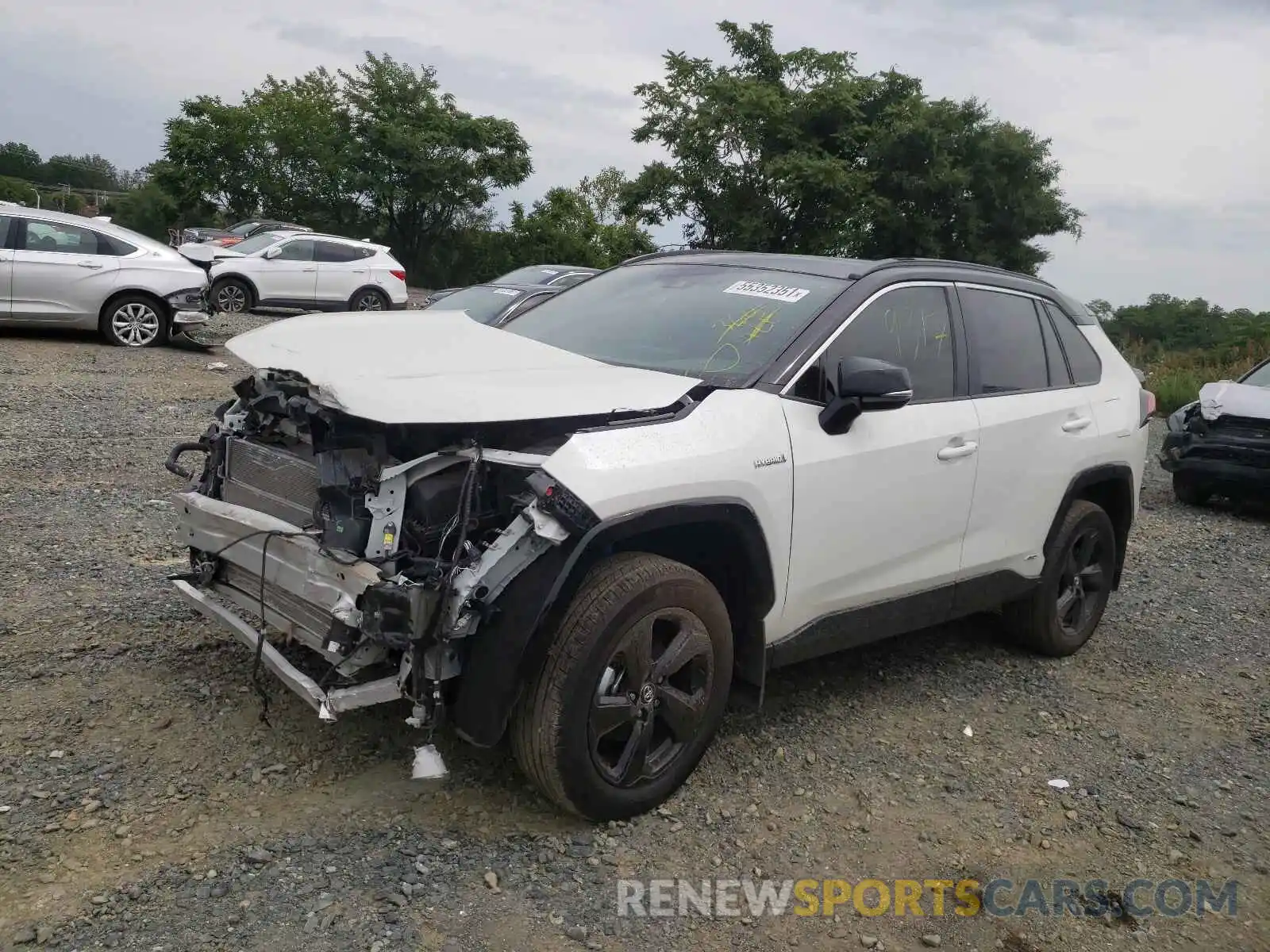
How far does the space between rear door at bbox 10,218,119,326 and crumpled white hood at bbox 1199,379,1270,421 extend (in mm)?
11146

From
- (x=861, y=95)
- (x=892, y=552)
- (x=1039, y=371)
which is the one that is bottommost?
(x=892, y=552)

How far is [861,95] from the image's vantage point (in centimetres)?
3109

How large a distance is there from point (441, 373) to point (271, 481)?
752mm

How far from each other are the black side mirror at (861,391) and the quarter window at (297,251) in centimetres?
1613

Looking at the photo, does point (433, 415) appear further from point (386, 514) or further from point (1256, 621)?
point (1256, 621)

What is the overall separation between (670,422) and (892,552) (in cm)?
124

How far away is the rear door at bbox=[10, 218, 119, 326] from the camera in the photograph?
38.7 ft

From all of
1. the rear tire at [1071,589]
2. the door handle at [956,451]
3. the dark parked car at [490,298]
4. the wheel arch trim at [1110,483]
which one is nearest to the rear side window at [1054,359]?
the wheel arch trim at [1110,483]

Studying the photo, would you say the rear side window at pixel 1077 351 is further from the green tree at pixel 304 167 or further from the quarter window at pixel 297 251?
the green tree at pixel 304 167

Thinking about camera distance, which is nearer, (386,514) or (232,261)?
(386,514)

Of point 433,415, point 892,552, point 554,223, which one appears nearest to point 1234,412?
point 892,552

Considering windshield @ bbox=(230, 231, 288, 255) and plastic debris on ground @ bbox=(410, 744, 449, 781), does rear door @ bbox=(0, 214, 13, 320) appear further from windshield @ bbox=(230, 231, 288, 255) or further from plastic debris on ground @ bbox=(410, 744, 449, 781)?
plastic debris on ground @ bbox=(410, 744, 449, 781)

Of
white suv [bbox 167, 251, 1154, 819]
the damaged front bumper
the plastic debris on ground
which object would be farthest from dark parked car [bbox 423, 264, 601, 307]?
the plastic debris on ground

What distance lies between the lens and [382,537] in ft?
10.6
